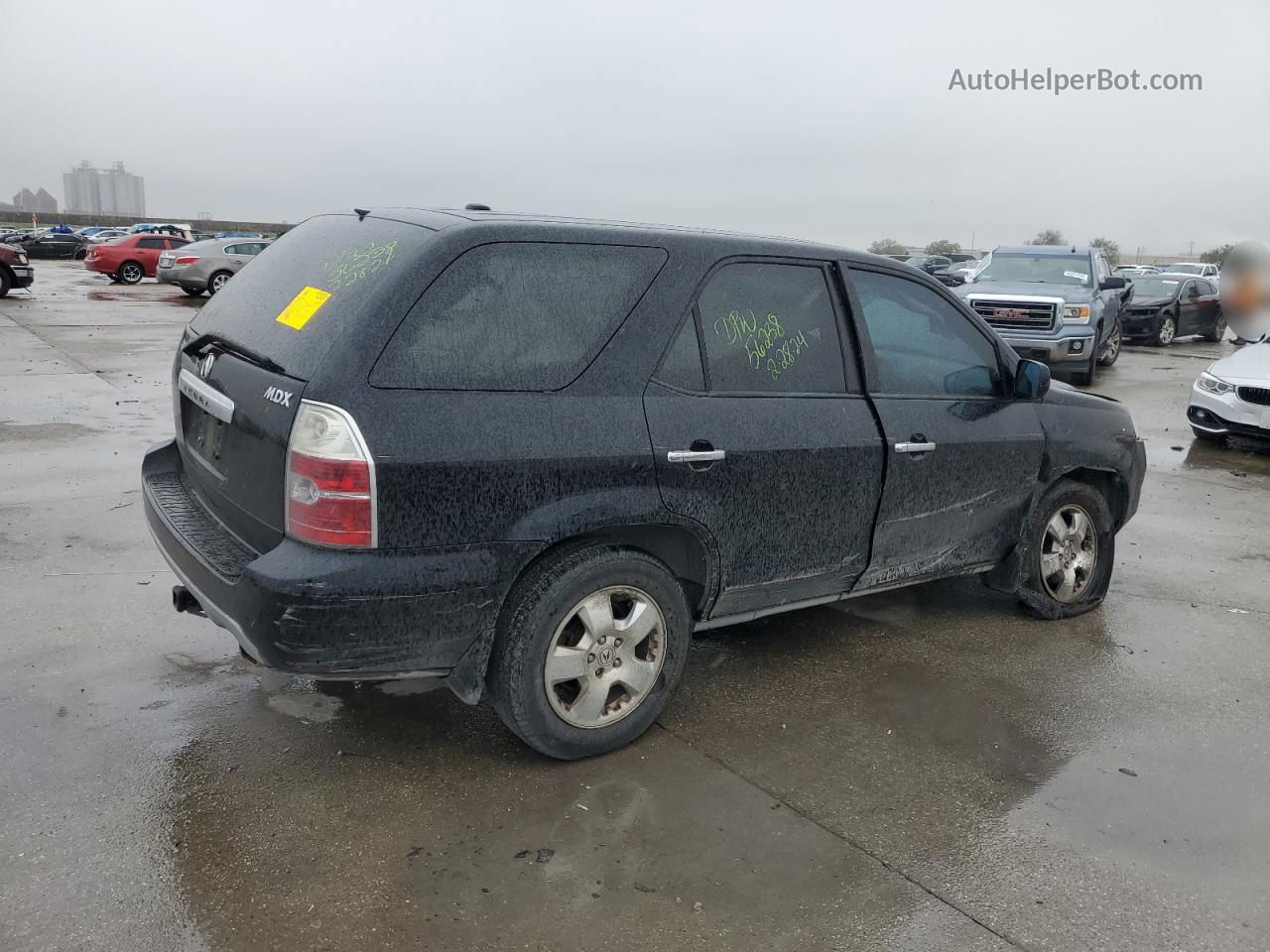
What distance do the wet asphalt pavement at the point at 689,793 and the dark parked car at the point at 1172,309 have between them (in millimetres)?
17070

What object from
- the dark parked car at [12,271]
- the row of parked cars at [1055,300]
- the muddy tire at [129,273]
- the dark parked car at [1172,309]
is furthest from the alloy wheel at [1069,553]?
the muddy tire at [129,273]

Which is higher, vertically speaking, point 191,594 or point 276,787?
point 191,594

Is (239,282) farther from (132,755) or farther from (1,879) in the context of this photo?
(1,879)

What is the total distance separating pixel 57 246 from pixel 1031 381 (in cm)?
4669

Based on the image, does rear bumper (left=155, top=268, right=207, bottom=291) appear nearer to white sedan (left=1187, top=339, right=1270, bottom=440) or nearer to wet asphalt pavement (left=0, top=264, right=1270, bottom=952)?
wet asphalt pavement (left=0, top=264, right=1270, bottom=952)

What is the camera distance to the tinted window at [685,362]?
3.53 m

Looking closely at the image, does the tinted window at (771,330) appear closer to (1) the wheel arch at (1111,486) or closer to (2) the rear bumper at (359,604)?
(2) the rear bumper at (359,604)

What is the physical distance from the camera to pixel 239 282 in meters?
3.96

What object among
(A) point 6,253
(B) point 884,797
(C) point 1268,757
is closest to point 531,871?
(B) point 884,797

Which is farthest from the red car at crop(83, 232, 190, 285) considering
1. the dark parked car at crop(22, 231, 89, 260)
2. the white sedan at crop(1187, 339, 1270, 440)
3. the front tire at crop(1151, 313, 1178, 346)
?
the white sedan at crop(1187, 339, 1270, 440)

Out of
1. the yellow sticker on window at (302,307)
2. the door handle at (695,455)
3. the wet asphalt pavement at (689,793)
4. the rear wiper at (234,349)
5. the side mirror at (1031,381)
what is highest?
the yellow sticker on window at (302,307)

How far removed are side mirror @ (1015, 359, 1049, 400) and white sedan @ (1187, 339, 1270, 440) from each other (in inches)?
245

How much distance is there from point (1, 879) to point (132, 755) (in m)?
0.68

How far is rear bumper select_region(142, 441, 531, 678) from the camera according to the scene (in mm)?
2965
